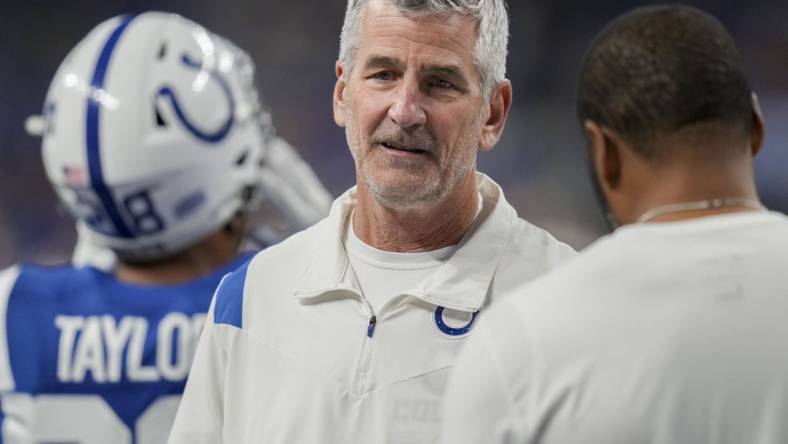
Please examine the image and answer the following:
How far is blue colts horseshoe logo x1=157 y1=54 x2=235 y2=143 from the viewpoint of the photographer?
9.78 ft

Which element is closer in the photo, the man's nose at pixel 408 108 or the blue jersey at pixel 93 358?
the man's nose at pixel 408 108

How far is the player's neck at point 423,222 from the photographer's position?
2.21 metres

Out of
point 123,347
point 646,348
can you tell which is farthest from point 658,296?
point 123,347

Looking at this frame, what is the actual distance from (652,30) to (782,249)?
302 millimetres

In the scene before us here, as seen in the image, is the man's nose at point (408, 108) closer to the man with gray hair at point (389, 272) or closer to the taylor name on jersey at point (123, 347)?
the man with gray hair at point (389, 272)

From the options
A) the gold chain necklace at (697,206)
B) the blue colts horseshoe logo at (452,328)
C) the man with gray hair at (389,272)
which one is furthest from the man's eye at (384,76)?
the gold chain necklace at (697,206)

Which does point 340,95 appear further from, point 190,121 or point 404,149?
point 190,121

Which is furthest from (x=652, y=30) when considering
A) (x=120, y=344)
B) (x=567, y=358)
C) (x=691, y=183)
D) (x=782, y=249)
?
(x=120, y=344)

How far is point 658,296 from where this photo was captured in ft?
4.63

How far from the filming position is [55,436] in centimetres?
283

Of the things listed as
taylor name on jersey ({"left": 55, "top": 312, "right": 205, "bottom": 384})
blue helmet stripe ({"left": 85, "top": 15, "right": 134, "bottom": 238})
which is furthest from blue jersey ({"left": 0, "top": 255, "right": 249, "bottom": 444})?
blue helmet stripe ({"left": 85, "top": 15, "right": 134, "bottom": 238})

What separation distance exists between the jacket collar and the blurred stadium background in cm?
417

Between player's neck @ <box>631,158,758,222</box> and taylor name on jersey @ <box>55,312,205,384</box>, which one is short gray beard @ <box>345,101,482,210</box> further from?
taylor name on jersey @ <box>55,312,205,384</box>

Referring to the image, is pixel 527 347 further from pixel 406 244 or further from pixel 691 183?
pixel 406 244
